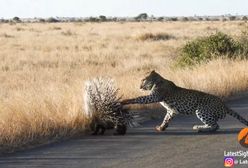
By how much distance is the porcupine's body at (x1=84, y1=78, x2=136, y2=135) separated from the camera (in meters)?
9.23

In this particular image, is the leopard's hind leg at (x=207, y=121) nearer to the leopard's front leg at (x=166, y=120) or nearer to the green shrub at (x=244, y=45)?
the leopard's front leg at (x=166, y=120)

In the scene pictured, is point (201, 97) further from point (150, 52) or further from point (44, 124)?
point (150, 52)

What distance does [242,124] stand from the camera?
1012 cm

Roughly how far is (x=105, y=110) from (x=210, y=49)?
12032 mm

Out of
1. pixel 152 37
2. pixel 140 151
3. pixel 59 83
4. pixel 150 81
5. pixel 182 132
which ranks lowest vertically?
pixel 152 37

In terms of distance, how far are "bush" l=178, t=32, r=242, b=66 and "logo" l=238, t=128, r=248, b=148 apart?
1099 cm

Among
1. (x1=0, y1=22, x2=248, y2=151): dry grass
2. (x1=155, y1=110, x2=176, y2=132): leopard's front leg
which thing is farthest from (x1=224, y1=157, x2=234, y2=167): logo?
(x1=0, y1=22, x2=248, y2=151): dry grass

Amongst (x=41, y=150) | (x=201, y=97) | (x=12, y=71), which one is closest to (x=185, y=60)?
(x=12, y=71)

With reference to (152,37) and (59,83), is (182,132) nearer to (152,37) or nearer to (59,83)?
(59,83)

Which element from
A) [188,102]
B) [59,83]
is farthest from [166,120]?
[59,83]

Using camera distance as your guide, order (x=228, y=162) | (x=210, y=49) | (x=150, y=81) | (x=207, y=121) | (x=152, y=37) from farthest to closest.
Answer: (x=152, y=37) < (x=210, y=49) < (x=150, y=81) < (x=207, y=121) < (x=228, y=162)

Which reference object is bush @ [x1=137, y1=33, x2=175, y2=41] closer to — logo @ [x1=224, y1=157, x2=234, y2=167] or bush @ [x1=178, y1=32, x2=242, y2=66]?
bush @ [x1=178, y1=32, x2=242, y2=66]

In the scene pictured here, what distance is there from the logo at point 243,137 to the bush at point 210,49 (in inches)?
433

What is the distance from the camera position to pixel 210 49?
67.9 feet
